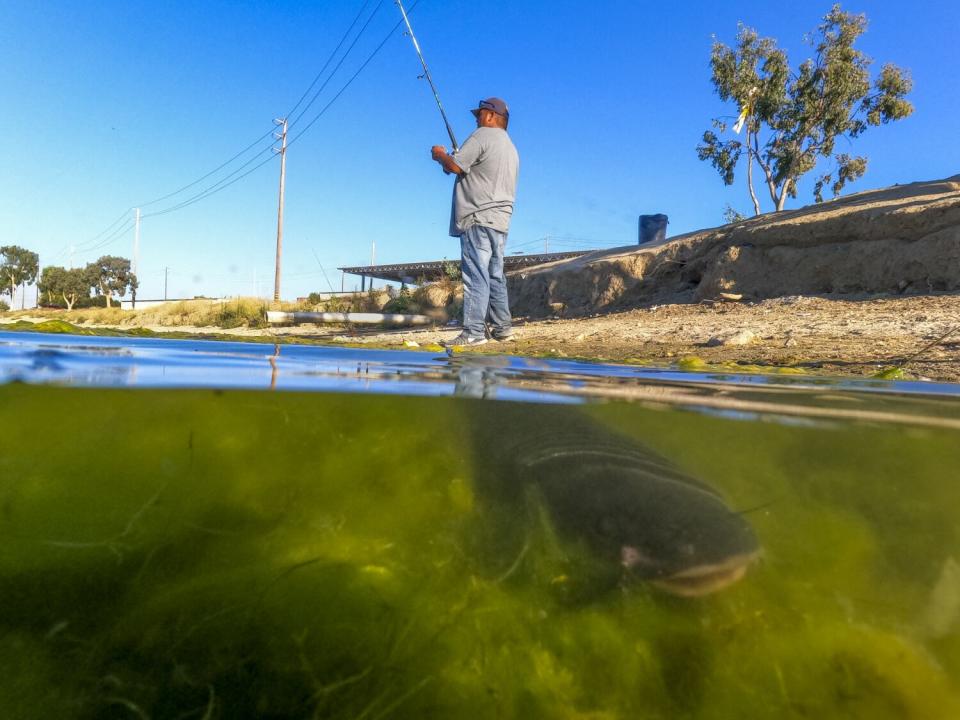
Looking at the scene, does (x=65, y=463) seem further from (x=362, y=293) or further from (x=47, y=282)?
(x=47, y=282)

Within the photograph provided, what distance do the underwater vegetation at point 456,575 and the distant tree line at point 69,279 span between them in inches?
1826

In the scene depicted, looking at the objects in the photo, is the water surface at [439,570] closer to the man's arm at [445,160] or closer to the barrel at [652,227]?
the man's arm at [445,160]

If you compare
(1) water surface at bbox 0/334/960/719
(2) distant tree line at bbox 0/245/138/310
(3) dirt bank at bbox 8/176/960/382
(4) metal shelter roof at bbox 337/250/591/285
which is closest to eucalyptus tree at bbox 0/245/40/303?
(2) distant tree line at bbox 0/245/138/310

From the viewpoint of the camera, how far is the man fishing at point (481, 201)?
5684 millimetres

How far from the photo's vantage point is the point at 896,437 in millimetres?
1001

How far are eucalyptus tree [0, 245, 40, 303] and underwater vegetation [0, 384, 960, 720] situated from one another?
174 feet

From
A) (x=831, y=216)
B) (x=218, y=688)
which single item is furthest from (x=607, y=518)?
(x=831, y=216)

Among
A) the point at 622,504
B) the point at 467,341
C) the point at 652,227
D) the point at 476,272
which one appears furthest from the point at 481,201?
the point at 652,227

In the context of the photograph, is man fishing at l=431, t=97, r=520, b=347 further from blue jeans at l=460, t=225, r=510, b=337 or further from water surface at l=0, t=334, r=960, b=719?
water surface at l=0, t=334, r=960, b=719

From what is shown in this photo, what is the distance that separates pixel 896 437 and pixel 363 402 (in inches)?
33.3

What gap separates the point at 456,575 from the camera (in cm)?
79

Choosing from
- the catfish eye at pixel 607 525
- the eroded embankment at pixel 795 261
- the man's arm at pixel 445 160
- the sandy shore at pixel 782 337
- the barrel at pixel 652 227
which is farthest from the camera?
the barrel at pixel 652 227

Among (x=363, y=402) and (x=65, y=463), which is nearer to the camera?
(x=65, y=463)

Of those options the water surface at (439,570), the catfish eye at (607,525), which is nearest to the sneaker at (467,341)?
the water surface at (439,570)
